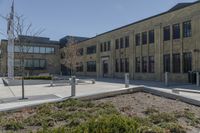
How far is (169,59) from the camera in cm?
2622

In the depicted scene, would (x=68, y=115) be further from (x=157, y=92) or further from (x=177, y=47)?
(x=177, y=47)

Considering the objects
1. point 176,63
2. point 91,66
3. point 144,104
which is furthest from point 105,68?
point 144,104

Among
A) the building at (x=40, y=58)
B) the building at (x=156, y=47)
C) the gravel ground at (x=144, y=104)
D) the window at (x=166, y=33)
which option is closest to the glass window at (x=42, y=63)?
the building at (x=40, y=58)

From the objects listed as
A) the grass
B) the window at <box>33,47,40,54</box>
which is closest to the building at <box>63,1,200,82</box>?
the grass

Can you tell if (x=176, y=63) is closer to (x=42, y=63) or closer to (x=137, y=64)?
(x=137, y=64)

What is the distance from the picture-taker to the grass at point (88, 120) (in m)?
4.66

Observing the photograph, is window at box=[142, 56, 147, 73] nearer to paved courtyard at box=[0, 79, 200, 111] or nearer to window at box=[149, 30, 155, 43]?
window at box=[149, 30, 155, 43]

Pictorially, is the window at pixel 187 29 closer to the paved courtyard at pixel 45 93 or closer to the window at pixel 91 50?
the paved courtyard at pixel 45 93

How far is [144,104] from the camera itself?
8.04 metres

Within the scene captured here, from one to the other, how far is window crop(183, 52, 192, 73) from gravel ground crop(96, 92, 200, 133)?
15932 millimetres

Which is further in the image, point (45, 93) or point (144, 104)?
point (45, 93)

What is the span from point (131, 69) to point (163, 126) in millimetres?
27365

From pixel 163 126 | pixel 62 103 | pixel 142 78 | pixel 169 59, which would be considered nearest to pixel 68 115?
pixel 62 103

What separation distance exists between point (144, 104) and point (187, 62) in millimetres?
17840
